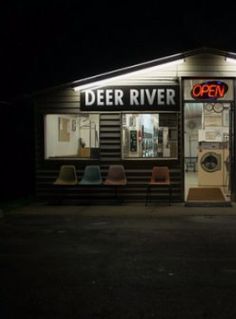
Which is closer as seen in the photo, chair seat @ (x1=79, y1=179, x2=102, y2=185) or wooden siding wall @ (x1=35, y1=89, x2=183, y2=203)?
chair seat @ (x1=79, y1=179, x2=102, y2=185)

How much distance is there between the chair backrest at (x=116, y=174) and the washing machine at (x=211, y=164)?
2.44 metres

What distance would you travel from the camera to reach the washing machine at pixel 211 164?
15398 millimetres

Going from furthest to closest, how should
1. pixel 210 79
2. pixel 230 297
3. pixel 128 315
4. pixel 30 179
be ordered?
pixel 30 179
pixel 210 79
pixel 230 297
pixel 128 315

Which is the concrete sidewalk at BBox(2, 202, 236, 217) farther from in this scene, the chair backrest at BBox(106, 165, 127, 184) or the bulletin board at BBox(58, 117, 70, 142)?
the bulletin board at BBox(58, 117, 70, 142)

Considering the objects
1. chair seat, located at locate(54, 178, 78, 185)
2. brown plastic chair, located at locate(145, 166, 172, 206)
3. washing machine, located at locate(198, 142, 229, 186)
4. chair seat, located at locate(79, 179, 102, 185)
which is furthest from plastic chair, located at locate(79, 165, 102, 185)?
washing machine, located at locate(198, 142, 229, 186)

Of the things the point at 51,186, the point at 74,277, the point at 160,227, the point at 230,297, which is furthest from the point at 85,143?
the point at 230,297

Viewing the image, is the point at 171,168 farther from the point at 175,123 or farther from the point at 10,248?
the point at 10,248

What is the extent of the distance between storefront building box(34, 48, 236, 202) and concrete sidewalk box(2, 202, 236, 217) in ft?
1.89

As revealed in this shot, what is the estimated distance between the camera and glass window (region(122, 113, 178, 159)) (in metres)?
14.4

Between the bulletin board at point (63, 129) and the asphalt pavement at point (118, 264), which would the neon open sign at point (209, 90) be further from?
the bulletin board at point (63, 129)

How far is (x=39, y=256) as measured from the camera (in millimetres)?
8477

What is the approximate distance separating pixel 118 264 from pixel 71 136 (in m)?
7.32

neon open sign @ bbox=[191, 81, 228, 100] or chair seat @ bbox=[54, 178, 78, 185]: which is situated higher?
neon open sign @ bbox=[191, 81, 228, 100]

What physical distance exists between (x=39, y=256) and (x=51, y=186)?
20.0 ft
